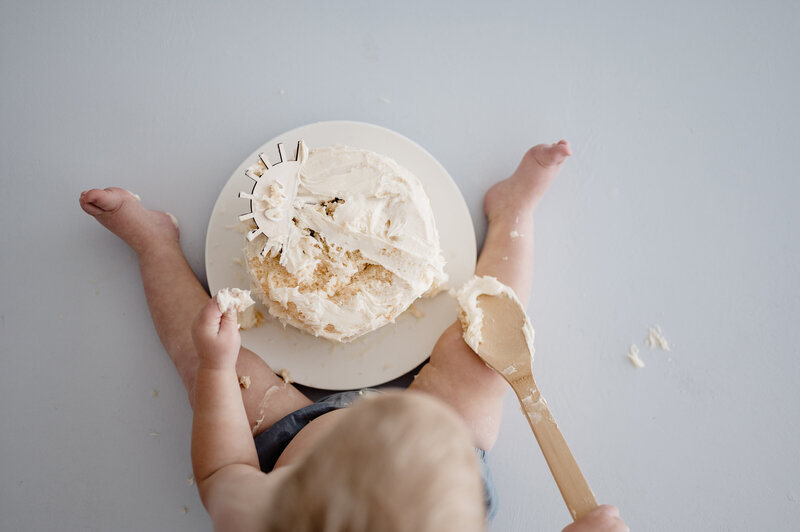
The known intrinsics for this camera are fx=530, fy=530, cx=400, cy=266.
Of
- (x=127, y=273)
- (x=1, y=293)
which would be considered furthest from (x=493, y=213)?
(x=1, y=293)

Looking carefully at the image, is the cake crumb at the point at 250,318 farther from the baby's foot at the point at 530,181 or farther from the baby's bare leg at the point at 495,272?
the baby's foot at the point at 530,181

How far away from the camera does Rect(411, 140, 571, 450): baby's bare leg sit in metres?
0.95

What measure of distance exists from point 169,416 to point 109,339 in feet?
0.66

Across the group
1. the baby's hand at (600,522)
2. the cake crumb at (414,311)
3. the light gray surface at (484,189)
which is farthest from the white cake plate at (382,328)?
the baby's hand at (600,522)

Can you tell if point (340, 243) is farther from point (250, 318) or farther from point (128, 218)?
point (128, 218)

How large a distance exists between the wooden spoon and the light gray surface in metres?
0.20

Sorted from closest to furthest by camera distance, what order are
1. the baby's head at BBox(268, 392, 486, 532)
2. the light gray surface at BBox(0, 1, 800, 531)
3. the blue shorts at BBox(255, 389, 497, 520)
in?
the baby's head at BBox(268, 392, 486, 532), the blue shorts at BBox(255, 389, 497, 520), the light gray surface at BBox(0, 1, 800, 531)

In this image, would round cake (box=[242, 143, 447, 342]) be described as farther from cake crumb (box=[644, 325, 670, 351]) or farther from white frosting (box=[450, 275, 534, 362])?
cake crumb (box=[644, 325, 670, 351])

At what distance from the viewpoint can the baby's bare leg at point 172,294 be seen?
965 millimetres

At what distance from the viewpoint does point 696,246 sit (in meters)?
1.17

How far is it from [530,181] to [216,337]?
68 centimetres

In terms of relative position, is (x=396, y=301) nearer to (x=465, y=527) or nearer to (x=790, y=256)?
(x=465, y=527)

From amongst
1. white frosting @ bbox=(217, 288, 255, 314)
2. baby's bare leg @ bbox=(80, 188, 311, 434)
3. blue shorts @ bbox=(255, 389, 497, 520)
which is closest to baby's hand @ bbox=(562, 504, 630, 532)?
blue shorts @ bbox=(255, 389, 497, 520)

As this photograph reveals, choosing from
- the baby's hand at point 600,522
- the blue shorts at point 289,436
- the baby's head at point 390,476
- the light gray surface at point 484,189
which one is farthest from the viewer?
the light gray surface at point 484,189
